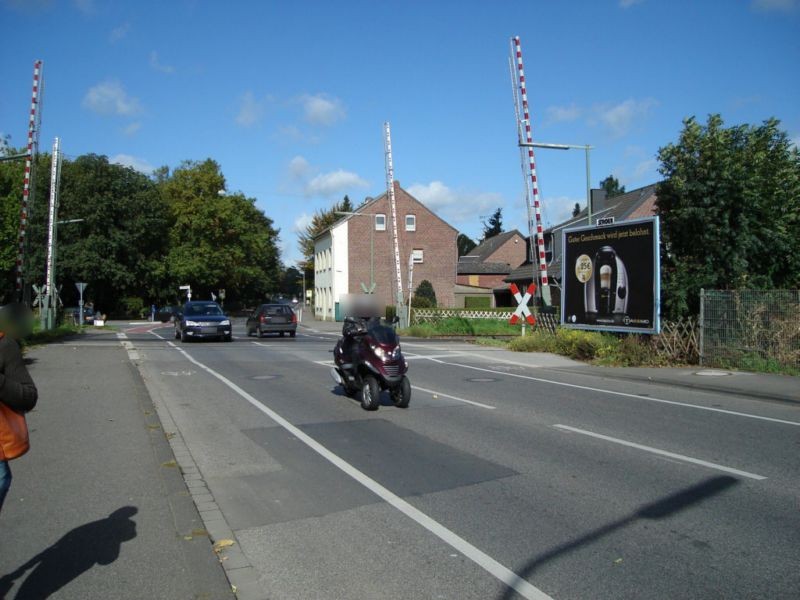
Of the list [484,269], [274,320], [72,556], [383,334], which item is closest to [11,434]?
[72,556]

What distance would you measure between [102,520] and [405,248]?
176ft

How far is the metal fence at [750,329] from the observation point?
49.5 feet

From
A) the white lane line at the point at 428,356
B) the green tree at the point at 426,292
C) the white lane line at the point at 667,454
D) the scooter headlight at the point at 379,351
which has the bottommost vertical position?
the white lane line at the point at 667,454

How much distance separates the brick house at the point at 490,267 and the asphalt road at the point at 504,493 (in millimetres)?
50062

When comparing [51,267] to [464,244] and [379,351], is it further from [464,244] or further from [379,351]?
[464,244]

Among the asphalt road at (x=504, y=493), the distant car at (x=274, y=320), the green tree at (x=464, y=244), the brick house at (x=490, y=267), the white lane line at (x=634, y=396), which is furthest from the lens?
the green tree at (x=464, y=244)

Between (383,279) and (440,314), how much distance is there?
19045 millimetres

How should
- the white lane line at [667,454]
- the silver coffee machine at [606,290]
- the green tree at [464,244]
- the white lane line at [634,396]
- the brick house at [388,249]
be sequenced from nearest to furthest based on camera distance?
the white lane line at [667,454] < the white lane line at [634,396] < the silver coffee machine at [606,290] < the brick house at [388,249] < the green tree at [464,244]

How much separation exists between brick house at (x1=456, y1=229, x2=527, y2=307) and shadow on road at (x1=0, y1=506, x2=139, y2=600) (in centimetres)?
5545

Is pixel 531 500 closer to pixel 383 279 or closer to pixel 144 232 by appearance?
pixel 383 279

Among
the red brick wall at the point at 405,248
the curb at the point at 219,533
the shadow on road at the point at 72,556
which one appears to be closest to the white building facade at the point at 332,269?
the red brick wall at the point at 405,248

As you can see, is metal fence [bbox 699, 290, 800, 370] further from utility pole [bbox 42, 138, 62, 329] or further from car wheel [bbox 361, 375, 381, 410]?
utility pole [bbox 42, 138, 62, 329]

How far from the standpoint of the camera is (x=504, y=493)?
19.8 ft

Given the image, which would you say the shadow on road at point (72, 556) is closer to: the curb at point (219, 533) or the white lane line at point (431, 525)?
the curb at point (219, 533)
